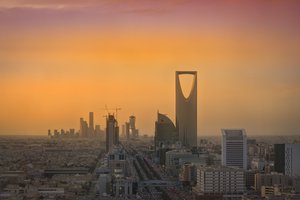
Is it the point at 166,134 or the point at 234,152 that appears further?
the point at 166,134

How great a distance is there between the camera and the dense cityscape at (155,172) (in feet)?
39.5

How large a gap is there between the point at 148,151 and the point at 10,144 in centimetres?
1784

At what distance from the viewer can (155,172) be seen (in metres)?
20.7

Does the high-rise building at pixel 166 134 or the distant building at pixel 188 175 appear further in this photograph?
the high-rise building at pixel 166 134

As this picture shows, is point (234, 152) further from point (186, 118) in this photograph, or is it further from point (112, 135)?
point (112, 135)

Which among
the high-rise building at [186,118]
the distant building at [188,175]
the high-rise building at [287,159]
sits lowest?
the distant building at [188,175]

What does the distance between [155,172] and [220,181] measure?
19.2 ft

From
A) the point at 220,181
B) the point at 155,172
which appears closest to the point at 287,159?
the point at 220,181

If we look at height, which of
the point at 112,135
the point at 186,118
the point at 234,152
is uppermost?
the point at 186,118

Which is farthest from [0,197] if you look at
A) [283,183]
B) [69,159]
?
[69,159]

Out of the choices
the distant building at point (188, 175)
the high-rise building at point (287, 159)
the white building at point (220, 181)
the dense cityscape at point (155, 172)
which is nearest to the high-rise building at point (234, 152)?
the dense cityscape at point (155, 172)

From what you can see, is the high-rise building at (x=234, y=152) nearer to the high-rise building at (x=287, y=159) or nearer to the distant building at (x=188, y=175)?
the distant building at (x=188, y=175)

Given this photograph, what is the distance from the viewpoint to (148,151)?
30.8 meters

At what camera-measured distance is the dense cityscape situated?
12.0 meters
